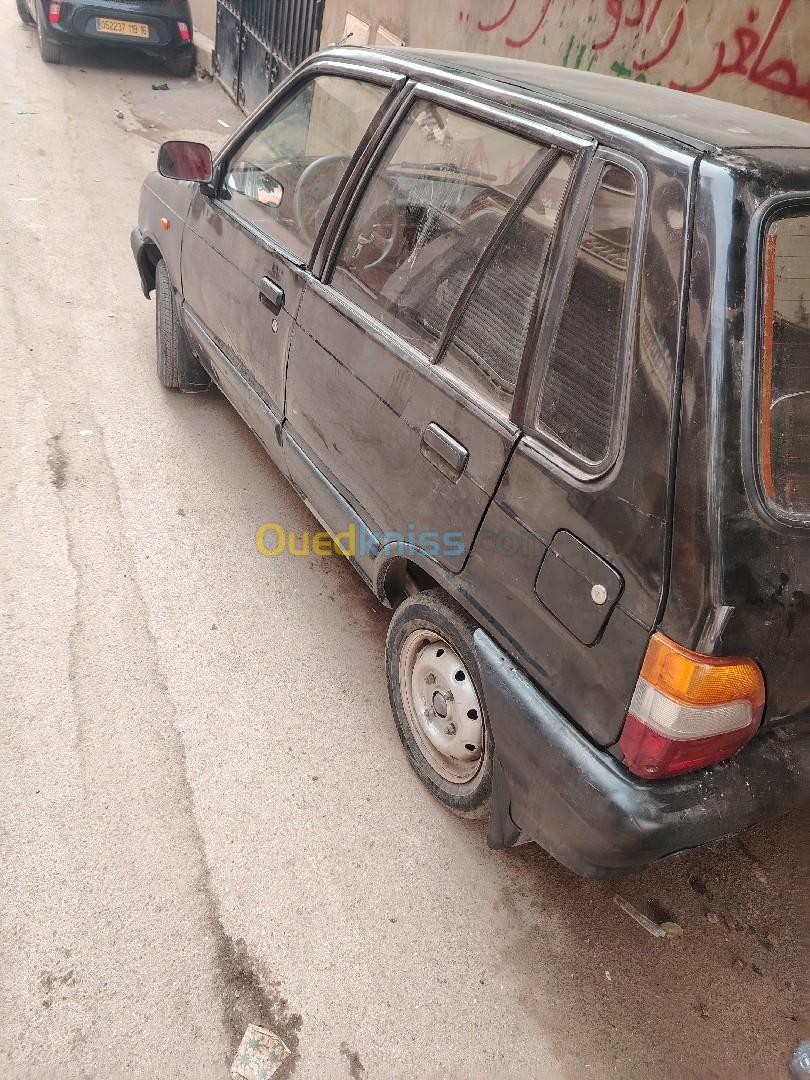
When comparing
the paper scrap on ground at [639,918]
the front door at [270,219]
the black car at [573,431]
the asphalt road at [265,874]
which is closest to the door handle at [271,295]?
the front door at [270,219]

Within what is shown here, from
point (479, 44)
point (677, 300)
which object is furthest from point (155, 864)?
point (479, 44)

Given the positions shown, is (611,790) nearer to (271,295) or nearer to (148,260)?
(271,295)

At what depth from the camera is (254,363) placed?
3199 millimetres

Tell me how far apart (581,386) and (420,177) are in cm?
102

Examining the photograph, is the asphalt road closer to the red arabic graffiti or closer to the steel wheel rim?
the steel wheel rim

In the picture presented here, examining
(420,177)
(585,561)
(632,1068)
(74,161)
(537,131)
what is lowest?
(632,1068)

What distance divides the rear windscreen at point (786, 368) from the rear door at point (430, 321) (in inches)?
20.1

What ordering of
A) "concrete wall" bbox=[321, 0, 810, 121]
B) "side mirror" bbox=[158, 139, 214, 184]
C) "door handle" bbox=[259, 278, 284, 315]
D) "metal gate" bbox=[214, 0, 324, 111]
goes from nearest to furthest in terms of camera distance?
1. "door handle" bbox=[259, 278, 284, 315]
2. "side mirror" bbox=[158, 139, 214, 184]
3. "concrete wall" bbox=[321, 0, 810, 121]
4. "metal gate" bbox=[214, 0, 324, 111]

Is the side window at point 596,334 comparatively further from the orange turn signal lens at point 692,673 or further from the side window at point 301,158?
the side window at point 301,158

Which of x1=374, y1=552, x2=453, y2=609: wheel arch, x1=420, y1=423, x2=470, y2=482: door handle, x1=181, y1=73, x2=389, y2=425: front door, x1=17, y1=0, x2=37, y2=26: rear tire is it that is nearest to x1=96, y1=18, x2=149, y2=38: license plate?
x1=17, y1=0, x2=37, y2=26: rear tire

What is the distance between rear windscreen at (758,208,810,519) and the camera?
1560mm

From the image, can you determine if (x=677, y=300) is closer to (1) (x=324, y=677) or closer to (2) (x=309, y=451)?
(2) (x=309, y=451)

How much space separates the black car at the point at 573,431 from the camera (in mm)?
1561

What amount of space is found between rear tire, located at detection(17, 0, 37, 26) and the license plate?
8.23 ft
